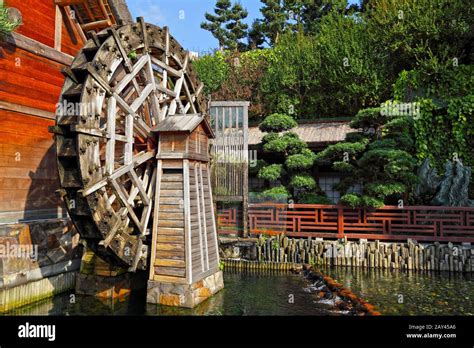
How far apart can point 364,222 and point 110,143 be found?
859cm

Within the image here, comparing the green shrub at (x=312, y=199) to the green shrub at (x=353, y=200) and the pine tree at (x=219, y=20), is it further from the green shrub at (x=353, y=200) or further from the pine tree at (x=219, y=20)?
the pine tree at (x=219, y=20)

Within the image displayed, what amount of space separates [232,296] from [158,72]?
6148mm

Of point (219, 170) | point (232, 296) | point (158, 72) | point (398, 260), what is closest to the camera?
point (232, 296)

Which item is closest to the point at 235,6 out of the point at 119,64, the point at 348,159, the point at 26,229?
the point at 348,159

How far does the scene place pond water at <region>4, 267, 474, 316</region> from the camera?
6973 millimetres

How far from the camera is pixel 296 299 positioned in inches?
312

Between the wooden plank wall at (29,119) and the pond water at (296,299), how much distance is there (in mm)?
2426

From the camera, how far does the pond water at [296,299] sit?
22.9 feet

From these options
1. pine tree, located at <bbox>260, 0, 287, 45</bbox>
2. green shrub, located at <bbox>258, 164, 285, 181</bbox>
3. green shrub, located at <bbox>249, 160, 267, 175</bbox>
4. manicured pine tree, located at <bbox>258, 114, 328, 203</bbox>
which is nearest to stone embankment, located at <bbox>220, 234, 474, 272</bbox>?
manicured pine tree, located at <bbox>258, 114, 328, 203</bbox>

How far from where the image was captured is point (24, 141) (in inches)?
320

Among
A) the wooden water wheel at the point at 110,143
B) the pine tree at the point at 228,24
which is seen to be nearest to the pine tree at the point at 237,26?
the pine tree at the point at 228,24

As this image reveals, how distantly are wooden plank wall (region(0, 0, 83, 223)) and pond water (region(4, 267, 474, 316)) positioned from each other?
95.5 inches

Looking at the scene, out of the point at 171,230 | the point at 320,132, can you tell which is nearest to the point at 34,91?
the point at 171,230

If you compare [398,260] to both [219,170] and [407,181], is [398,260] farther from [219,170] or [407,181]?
[219,170]
